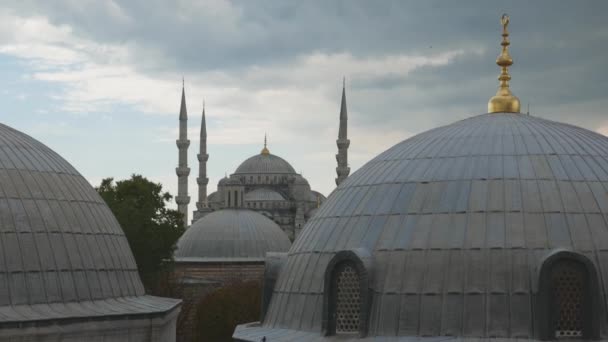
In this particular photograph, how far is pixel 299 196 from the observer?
131 meters

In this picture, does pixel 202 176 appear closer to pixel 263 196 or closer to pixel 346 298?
pixel 263 196

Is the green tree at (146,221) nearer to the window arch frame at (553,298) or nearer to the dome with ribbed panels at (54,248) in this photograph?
the dome with ribbed panels at (54,248)

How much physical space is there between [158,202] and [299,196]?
77984 mm

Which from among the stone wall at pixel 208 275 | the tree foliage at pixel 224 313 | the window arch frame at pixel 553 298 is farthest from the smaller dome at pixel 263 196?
the window arch frame at pixel 553 298

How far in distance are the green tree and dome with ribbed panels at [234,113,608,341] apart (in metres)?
24.7

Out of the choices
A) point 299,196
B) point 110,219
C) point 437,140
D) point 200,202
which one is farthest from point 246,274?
point 299,196

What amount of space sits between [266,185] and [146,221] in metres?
86.2

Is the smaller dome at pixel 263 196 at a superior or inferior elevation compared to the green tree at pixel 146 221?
superior

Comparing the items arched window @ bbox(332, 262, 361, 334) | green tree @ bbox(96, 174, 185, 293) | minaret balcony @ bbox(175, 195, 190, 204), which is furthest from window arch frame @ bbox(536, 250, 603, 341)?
minaret balcony @ bbox(175, 195, 190, 204)

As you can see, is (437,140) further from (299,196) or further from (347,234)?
(299,196)

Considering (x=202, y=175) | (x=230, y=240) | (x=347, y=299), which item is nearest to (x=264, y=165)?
(x=202, y=175)

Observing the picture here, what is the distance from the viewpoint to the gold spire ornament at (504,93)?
23.6 meters

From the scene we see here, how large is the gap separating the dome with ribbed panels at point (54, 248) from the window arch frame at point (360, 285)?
5635mm

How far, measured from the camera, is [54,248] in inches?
944
